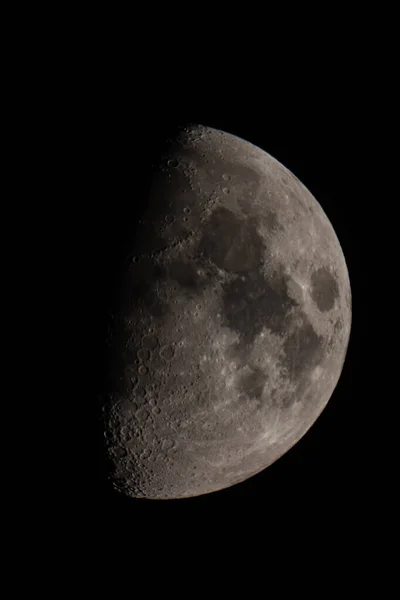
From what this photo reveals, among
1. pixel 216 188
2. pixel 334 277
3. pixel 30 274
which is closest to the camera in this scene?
pixel 30 274

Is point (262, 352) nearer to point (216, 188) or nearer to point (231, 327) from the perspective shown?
point (231, 327)

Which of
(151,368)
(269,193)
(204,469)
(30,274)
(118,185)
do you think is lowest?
(204,469)

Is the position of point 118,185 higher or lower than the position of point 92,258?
higher

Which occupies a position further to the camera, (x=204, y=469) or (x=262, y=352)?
(x=204, y=469)

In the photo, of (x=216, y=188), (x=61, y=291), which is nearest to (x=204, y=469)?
(x=61, y=291)

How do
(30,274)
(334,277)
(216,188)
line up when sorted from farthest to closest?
1. (334,277)
2. (216,188)
3. (30,274)

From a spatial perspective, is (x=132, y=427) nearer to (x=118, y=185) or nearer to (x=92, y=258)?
(x=92, y=258)
